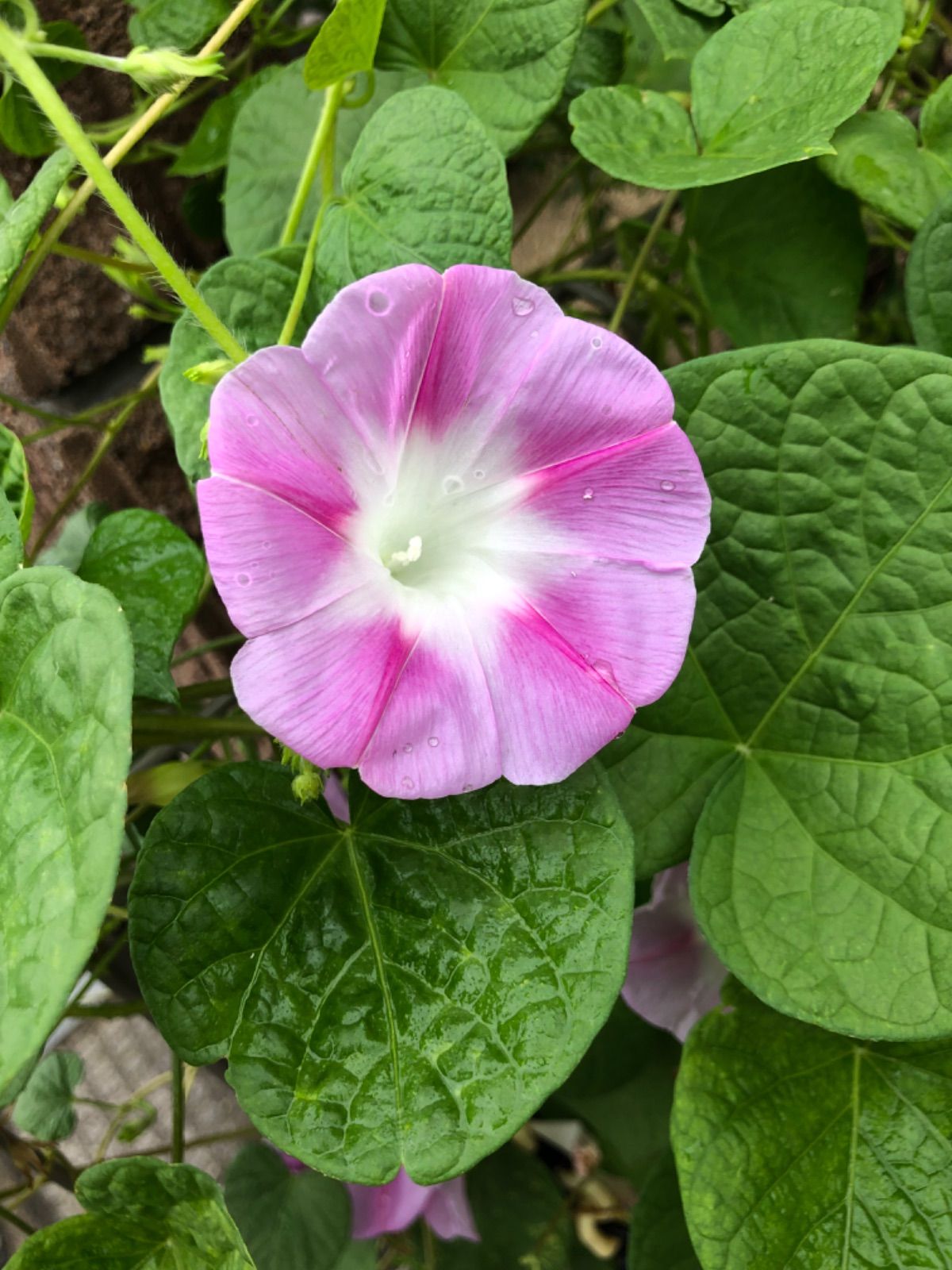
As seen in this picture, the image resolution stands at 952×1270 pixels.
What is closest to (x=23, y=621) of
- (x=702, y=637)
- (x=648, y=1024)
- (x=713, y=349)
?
(x=702, y=637)

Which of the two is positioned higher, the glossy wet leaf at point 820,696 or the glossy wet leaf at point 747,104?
the glossy wet leaf at point 747,104

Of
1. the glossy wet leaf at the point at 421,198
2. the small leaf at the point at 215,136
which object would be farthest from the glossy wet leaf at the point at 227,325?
the small leaf at the point at 215,136

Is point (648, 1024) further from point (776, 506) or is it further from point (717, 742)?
point (776, 506)

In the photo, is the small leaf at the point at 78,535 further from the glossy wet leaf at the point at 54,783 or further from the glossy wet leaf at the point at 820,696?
the glossy wet leaf at the point at 820,696

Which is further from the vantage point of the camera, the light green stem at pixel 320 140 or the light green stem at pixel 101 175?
the light green stem at pixel 320 140

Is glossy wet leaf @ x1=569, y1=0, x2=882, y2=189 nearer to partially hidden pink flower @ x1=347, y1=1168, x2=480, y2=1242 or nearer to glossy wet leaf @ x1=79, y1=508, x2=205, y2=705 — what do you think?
glossy wet leaf @ x1=79, y1=508, x2=205, y2=705
